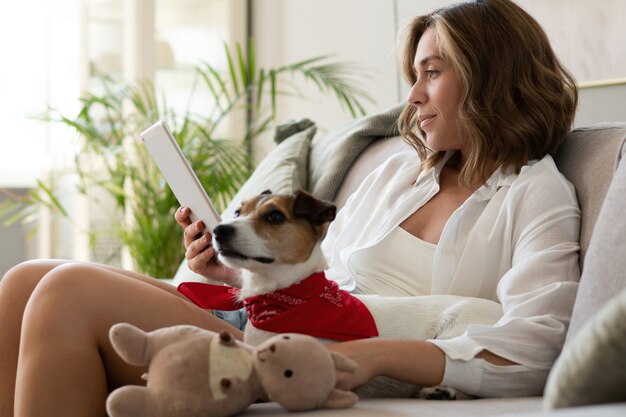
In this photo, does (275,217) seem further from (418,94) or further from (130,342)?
(418,94)

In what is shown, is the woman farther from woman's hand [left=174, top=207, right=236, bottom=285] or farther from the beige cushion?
the beige cushion

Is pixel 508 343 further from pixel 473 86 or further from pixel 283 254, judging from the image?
pixel 473 86

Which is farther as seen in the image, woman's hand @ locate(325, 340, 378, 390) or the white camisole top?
the white camisole top

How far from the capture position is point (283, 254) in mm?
1367

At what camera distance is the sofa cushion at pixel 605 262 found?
1.21 meters

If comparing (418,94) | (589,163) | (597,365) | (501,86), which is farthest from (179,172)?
(597,365)

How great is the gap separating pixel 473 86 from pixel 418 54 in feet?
0.53

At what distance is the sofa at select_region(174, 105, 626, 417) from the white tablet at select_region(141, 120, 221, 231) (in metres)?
0.49

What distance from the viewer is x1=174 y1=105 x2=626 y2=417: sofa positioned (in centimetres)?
74

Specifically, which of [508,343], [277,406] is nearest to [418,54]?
[508,343]

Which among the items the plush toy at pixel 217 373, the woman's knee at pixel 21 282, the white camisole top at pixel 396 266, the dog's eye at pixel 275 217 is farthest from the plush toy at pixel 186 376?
the white camisole top at pixel 396 266

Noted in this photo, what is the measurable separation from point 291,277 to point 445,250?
0.38 meters

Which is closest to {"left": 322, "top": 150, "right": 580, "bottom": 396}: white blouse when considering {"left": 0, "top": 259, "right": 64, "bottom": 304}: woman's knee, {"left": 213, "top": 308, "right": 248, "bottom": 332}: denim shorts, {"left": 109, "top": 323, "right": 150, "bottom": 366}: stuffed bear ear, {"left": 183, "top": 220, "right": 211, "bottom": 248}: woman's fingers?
{"left": 213, "top": 308, "right": 248, "bottom": 332}: denim shorts

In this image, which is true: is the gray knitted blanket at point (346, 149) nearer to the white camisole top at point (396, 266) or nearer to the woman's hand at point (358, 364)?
the white camisole top at point (396, 266)
